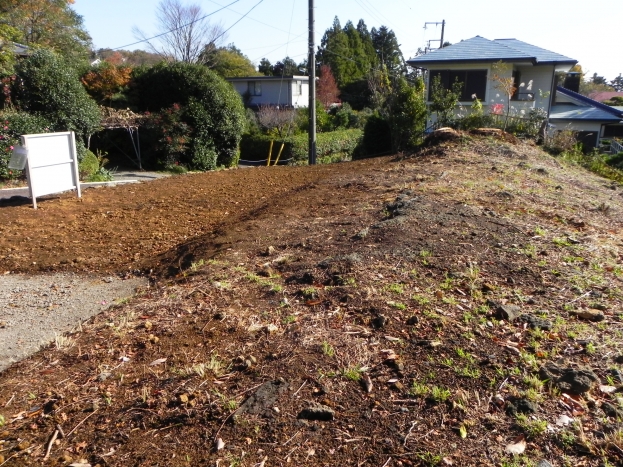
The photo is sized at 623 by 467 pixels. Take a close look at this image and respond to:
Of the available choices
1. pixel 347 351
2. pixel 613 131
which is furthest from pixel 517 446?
pixel 613 131

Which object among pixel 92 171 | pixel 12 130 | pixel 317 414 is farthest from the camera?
pixel 92 171

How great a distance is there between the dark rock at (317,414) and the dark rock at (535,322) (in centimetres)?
149

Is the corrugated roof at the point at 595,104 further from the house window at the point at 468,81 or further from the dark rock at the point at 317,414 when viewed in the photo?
the dark rock at the point at 317,414

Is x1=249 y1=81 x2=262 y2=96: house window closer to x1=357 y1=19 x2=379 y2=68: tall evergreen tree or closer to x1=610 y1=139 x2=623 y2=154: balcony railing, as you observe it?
x1=357 y1=19 x2=379 y2=68: tall evergreen tree

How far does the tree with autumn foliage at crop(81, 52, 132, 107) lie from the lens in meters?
18.2

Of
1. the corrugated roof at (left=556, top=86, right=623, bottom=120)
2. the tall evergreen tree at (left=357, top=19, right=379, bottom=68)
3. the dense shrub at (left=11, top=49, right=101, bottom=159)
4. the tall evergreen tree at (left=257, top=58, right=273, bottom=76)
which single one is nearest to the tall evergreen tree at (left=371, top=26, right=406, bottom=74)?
the tall evergreen tree at (left=357, top=19, right=379, bottom=68)

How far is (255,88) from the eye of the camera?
126 ft

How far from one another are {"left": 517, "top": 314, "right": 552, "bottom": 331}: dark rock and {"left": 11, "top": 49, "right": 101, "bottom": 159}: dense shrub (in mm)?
13293

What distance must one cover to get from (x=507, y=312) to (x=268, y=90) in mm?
36664

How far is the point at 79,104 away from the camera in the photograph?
14750 millimetres

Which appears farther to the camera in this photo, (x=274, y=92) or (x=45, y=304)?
(x=274, y=92)

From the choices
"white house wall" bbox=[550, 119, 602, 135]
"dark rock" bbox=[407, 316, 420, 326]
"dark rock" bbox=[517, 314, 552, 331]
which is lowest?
"dark rock" bbox=[517, 314, 552, 331]

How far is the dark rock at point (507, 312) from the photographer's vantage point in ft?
10.8

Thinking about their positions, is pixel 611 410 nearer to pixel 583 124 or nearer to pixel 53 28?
pixel 583 124
